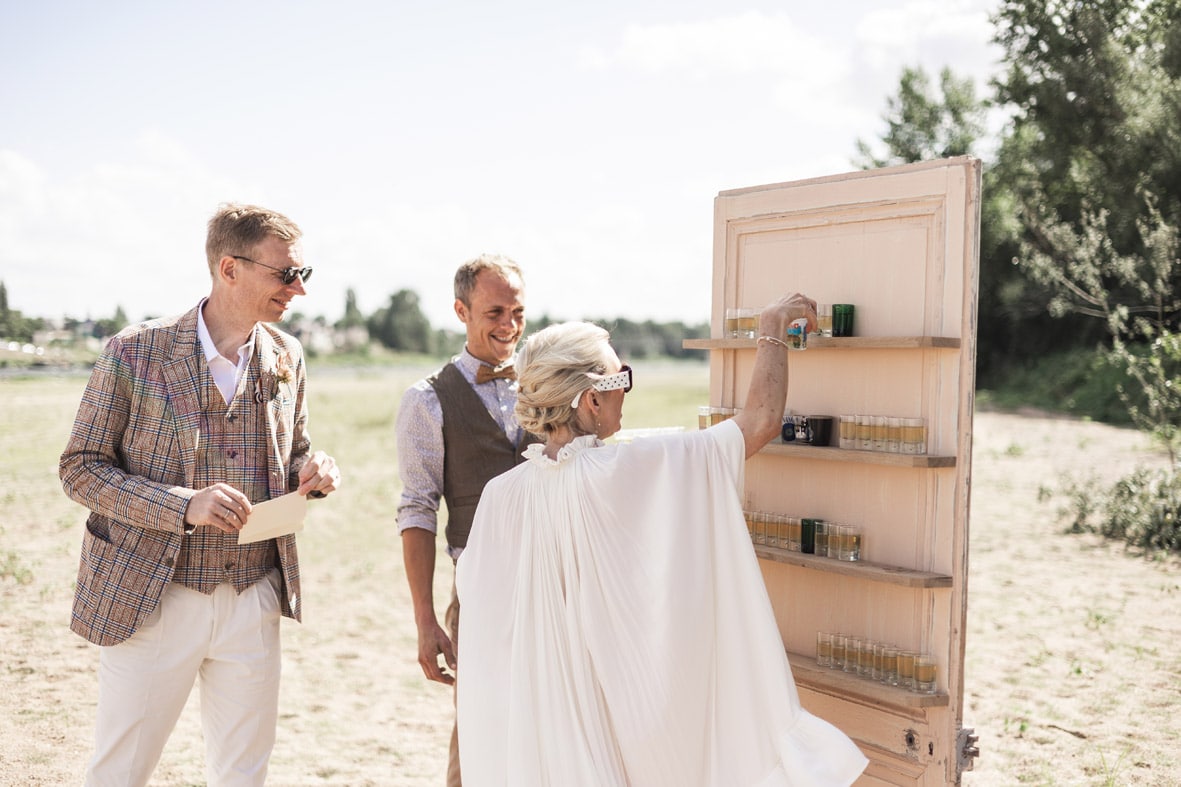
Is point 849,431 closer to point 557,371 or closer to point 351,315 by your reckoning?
point 557,371

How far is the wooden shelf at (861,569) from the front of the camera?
296cm

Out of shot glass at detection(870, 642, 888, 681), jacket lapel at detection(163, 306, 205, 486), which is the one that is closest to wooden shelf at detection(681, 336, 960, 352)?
shot glass at detection(870, 642, 888, 681)

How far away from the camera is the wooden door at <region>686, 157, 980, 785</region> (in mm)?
2979

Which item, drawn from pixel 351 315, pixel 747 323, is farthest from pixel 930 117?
pixel 747 323

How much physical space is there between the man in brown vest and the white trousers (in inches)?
20.5

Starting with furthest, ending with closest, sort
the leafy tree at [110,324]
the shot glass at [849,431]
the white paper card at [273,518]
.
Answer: the leafy tree at [110,324], the shot glass at [849,431], the white paper card at [273,518]

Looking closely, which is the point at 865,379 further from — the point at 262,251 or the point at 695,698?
the point at 262,251

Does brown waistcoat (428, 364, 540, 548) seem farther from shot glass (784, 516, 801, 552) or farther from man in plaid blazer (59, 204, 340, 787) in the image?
shot glass (784, 516, 801, 552)

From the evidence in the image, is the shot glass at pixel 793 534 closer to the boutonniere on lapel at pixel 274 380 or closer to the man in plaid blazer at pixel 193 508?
the man in plaid blazer at pixel 193 508

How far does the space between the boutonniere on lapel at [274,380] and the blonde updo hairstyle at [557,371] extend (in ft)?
3.37

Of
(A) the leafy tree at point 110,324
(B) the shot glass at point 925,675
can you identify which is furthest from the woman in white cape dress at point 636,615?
(A) the leafy tree at point 110,324

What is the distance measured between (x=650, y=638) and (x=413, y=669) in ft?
15.6

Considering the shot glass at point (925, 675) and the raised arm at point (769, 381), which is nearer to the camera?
the raised arm at point (769, 381)

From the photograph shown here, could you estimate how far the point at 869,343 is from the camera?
10.1ft
